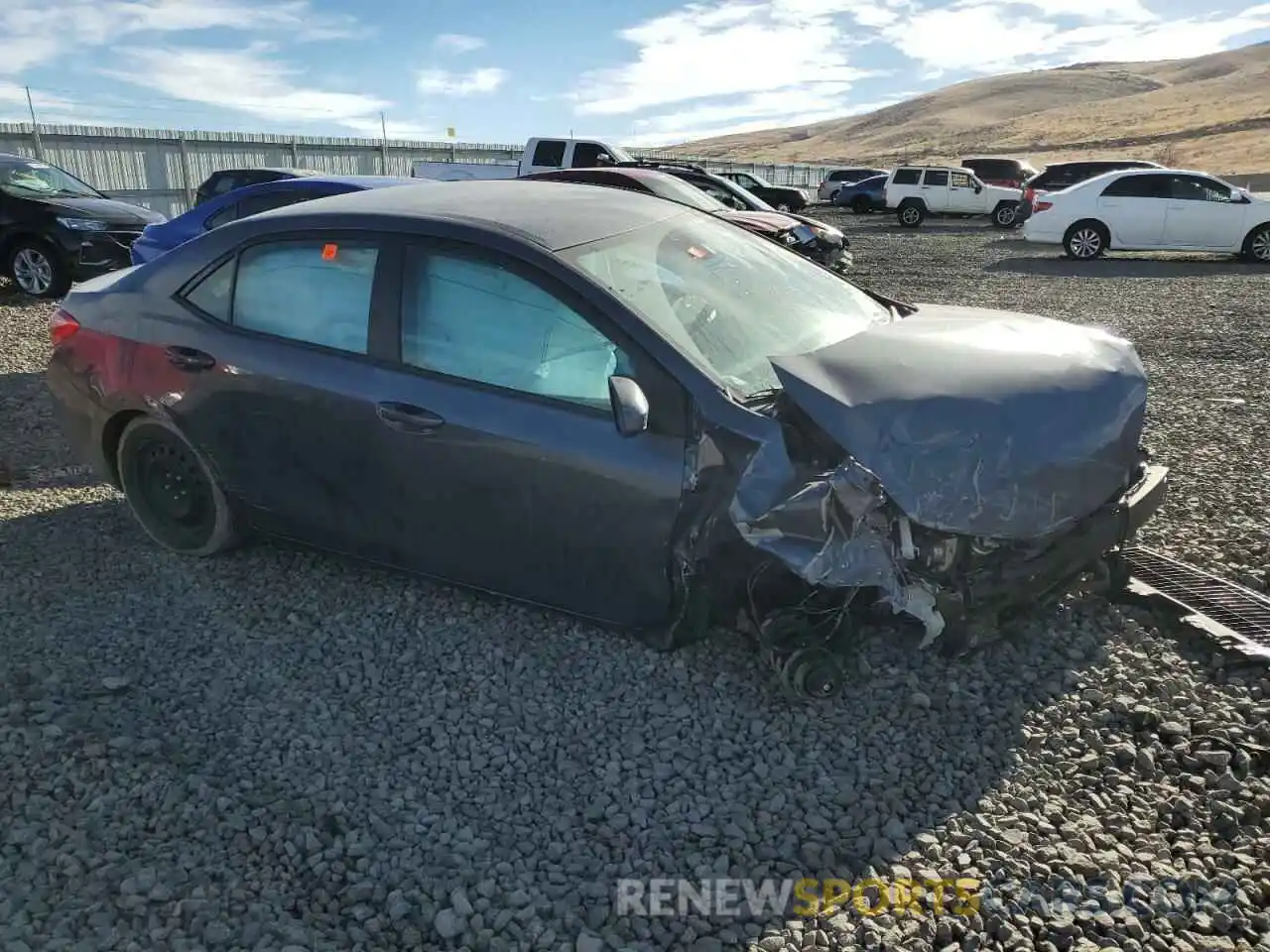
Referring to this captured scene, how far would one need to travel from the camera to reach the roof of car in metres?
3.62

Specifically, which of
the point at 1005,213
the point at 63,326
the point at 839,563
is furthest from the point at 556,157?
the point at 839,563

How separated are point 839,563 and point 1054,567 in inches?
32.2

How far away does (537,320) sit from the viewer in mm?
3428

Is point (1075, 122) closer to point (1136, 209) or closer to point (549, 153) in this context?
point (1136, 209)

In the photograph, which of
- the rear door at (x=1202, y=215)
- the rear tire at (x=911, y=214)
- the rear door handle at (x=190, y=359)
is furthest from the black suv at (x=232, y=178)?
the rear tire at (x=911, y=214)

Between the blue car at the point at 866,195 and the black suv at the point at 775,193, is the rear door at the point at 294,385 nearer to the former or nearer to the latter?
the black suv at the point at 775,193

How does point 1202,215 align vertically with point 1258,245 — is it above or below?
above

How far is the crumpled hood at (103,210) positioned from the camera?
11680 mm

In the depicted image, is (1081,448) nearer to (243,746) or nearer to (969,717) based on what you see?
(969,717)

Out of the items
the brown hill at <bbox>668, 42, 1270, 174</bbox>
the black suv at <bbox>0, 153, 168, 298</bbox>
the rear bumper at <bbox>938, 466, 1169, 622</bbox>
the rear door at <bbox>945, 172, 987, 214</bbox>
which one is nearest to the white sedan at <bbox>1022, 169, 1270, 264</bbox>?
the rear door at <bbox>945, 172, 987, 214</bbox>

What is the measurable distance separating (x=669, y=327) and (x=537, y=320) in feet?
1.55

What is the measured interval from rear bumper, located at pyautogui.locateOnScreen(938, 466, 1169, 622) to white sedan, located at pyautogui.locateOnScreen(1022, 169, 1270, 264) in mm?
16063

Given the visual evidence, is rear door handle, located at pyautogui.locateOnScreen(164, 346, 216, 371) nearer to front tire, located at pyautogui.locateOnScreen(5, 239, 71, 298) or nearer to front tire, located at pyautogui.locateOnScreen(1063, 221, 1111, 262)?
front tire, located at pyautogui.locateOnScreen(5, 239, 71, 298)

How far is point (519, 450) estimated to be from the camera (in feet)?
11.0
